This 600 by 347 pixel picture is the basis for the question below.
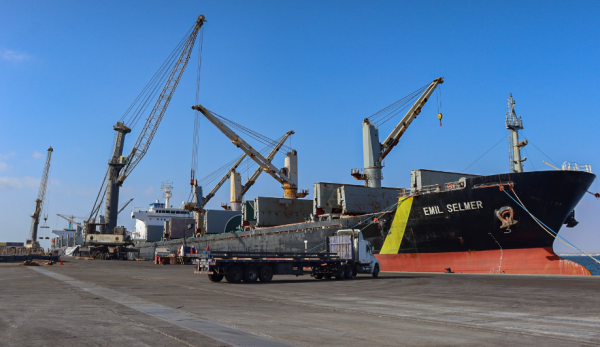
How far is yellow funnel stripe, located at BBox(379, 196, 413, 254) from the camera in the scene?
34.8 metres

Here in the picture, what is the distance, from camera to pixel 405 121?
49.5 meters

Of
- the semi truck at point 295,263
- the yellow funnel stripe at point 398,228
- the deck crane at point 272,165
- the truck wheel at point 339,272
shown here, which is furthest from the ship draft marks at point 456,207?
the deck crane at point 272,165

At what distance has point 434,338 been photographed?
8617 millimetres

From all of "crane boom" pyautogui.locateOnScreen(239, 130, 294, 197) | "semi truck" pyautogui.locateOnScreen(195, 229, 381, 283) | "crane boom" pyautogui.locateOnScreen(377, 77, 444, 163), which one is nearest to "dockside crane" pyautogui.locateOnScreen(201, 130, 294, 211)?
"crane boom" pyautogui.locateOnScreen(239, 130, 294, 197)

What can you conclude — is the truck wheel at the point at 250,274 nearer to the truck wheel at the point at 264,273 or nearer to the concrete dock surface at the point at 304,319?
the truck wheel at the point at 264,273

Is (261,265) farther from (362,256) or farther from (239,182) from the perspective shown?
(239,182)

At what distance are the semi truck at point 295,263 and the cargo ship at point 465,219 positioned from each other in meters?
6.46

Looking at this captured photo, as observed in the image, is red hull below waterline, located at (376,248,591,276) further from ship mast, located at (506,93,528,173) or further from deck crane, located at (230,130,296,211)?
deck crane, located at (230,130,296,211)

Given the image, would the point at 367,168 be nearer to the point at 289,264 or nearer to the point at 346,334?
the point at 289,264

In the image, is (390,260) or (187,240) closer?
(390,260)

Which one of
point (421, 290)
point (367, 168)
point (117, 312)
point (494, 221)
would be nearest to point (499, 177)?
point (494, 221)

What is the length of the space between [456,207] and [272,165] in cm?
4374

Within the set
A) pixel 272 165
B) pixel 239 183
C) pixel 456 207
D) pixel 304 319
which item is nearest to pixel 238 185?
pixel 239 183

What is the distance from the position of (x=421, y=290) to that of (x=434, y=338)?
10.7 m
